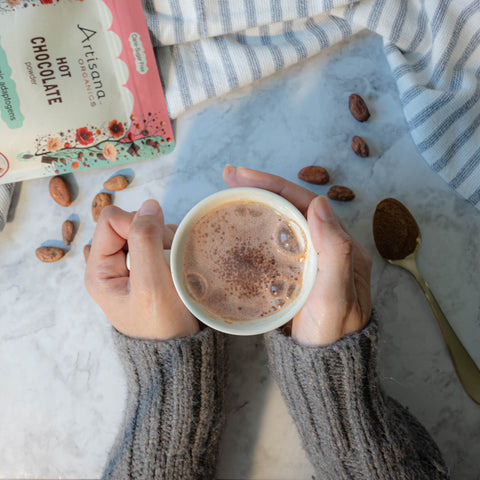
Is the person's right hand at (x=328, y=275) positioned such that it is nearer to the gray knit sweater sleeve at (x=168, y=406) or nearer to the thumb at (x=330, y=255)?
the thumb at (x=330, y=255)

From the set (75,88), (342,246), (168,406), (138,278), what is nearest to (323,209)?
(342,246)

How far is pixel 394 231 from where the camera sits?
2.74ft

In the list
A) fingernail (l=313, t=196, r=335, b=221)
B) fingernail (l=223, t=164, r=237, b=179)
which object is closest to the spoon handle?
fingernail (l=313, t=196, r=335, b=221)

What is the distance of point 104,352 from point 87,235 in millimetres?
233

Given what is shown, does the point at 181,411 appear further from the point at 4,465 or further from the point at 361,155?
the point at 361,155

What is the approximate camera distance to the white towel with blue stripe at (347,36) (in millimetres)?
825

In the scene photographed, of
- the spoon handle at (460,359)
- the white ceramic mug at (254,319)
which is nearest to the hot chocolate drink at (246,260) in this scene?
the white ceramic mug at (254,319)

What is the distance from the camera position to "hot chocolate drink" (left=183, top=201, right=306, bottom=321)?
25.1 inches

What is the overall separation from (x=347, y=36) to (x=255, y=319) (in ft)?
Answer: 1.94

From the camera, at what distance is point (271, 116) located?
889 millimetres

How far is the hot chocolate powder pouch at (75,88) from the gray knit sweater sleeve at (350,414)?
48cm

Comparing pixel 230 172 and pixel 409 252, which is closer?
pixel 230 172

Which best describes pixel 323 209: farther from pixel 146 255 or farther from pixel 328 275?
pixel 146 255

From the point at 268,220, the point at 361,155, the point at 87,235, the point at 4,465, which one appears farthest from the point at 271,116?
the point at 4,465
